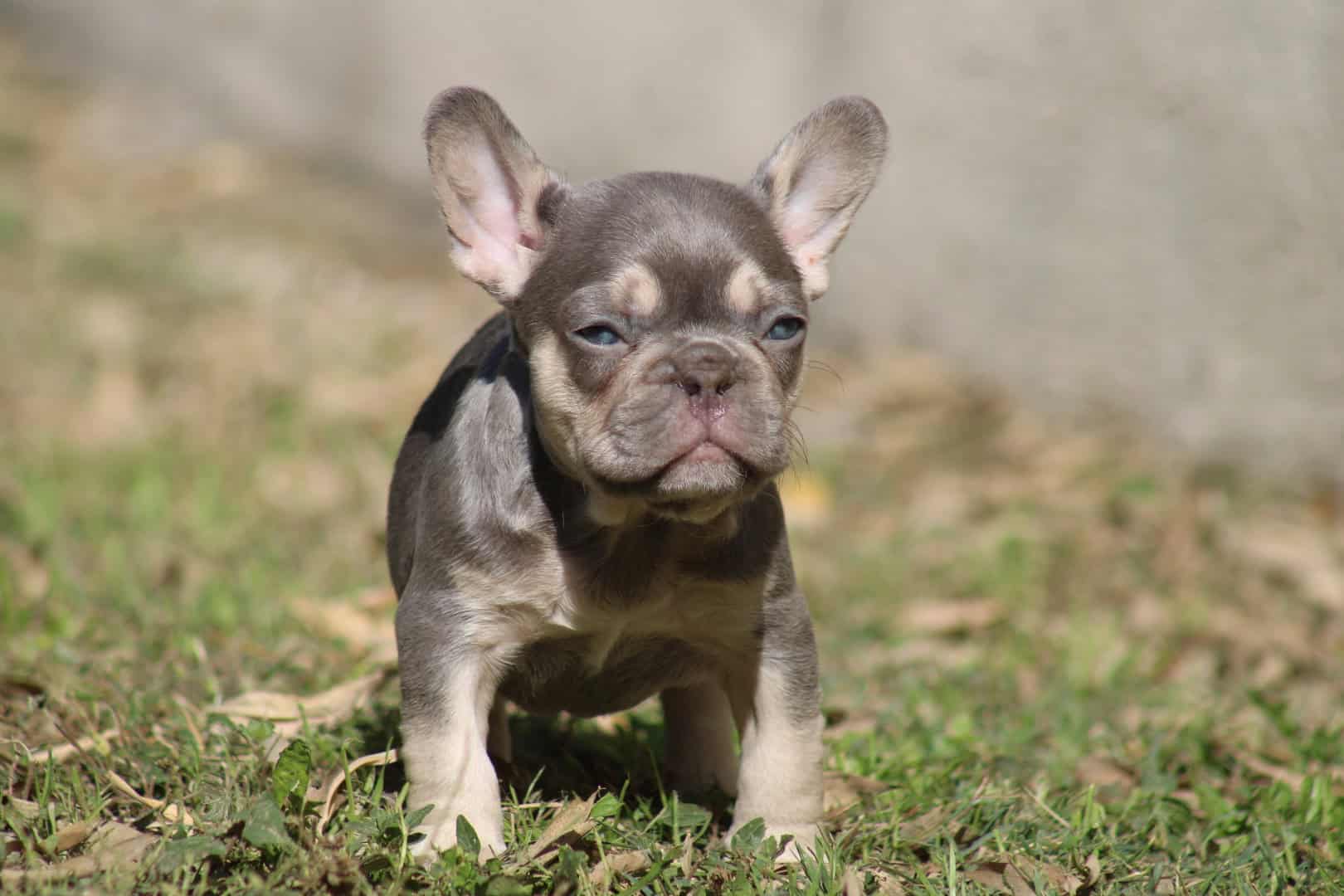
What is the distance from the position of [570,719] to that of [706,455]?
6.89 feet

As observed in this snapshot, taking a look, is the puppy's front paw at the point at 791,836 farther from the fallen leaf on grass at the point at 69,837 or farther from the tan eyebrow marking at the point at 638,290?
the fallen leaf on grass at the point at 69,837

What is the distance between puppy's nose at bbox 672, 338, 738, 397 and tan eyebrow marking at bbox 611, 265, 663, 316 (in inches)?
8.2

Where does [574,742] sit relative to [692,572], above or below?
below

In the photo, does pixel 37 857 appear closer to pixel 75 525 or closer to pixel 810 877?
pixel 810 877

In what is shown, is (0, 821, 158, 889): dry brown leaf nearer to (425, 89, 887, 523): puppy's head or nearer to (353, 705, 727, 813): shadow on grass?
(353, 705, 727, 813): shadow on grass

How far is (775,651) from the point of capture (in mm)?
4379

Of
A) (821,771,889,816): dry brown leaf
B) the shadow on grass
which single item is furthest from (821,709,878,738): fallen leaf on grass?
the shadow on grass

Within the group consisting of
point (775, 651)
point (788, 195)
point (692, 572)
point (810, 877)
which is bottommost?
point (810, 877)

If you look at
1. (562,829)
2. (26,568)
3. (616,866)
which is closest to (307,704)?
(562,829)

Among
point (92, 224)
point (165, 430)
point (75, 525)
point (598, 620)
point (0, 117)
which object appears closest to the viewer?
point (598, 620)

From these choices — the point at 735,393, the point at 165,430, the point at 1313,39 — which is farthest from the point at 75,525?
the point at 1313,39

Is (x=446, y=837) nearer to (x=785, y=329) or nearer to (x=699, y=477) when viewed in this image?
(x=699, y=477)

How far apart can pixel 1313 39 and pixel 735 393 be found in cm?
622

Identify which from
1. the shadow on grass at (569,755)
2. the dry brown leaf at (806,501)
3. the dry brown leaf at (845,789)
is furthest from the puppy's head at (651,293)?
the dry brown leaf at (806,501)
